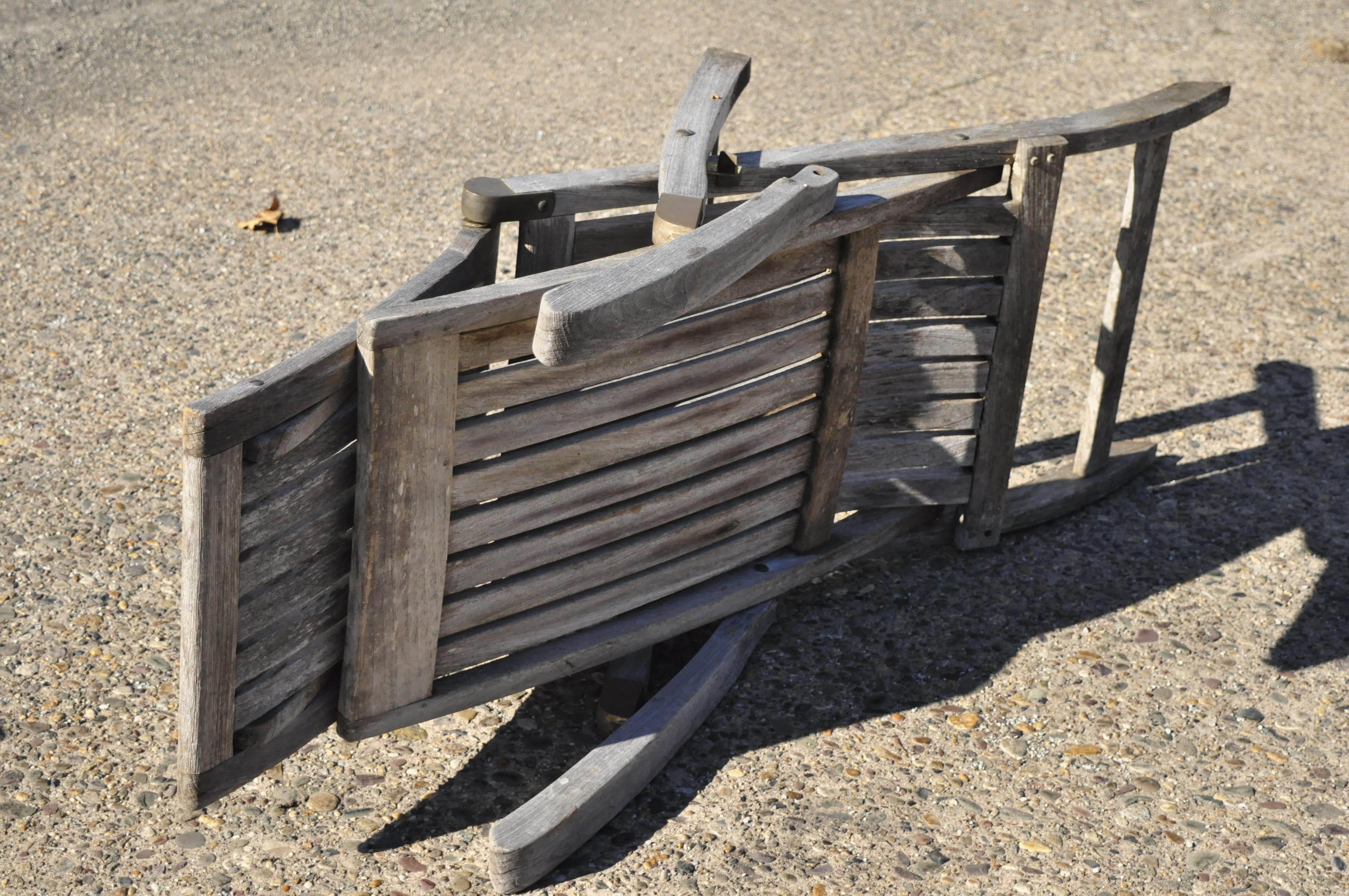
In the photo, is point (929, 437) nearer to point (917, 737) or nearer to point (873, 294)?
point (873, 294)

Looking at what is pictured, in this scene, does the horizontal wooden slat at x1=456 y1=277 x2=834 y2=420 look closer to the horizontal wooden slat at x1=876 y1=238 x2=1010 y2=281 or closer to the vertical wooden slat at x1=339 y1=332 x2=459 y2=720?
the vertical wooden slat at x1=339 y1=332 x2=459 y2=720

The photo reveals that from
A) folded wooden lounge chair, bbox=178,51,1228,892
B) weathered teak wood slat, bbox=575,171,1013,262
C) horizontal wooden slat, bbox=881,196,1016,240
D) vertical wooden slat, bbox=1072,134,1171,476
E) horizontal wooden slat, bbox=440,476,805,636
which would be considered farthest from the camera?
vertical wooden slat, bbox=1072,134,1171,476

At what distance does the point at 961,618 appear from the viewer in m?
3.79

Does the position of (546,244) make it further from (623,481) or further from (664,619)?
(664,619)

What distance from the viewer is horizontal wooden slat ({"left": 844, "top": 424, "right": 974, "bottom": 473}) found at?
3.76 meters

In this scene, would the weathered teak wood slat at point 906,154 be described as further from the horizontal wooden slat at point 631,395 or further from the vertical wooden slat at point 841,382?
the horizontal wooden slat at point 631,395

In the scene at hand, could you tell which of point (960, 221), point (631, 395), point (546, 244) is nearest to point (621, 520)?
point (631, 395)

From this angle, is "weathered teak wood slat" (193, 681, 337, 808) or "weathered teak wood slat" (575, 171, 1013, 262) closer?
"weathered teak wood slat" (193, 681, 337, 808)

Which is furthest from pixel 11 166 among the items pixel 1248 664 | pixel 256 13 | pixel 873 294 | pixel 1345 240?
pixel 1345 240

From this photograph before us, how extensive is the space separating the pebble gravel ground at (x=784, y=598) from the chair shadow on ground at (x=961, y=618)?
0.04ft

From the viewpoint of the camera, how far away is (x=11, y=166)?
6.20 meters

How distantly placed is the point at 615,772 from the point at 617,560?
1.69 feet

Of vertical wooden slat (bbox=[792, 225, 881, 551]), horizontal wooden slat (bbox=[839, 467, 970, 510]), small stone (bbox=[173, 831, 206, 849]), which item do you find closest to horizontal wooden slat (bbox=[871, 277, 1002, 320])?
vertical wooden slat (bbox=[792, 225, 881, 551])

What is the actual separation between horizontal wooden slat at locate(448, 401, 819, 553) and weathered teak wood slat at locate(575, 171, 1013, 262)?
1.69 ft
